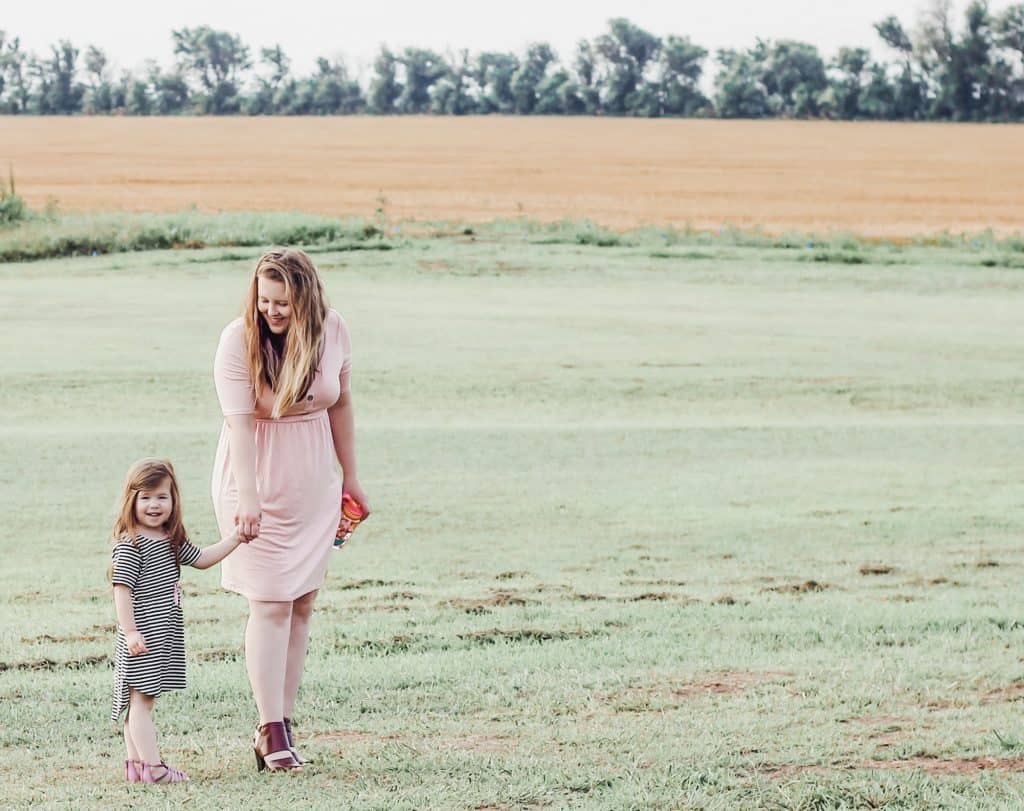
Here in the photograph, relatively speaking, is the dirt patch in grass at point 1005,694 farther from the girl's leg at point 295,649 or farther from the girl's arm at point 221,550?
the girl's arm at point 221,550

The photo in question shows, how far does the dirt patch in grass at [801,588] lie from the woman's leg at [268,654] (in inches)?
153

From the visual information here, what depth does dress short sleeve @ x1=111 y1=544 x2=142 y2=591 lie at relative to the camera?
4562 mm

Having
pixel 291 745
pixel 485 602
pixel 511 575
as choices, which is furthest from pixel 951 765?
pixel 511 575

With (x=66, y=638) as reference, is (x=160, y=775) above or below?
above

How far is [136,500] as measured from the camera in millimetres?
4543

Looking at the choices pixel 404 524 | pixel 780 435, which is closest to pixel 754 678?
pixel 404 524

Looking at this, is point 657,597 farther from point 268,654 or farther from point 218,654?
point 268,654

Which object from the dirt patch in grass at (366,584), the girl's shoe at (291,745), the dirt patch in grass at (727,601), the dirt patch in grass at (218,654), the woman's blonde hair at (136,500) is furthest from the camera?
the dirt patch in grass at (366,584)

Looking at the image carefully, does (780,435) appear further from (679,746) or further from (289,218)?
(289,218)

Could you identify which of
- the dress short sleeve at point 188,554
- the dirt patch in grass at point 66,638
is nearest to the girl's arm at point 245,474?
the dress short sleeve at point 188,554

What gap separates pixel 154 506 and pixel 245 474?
270 millimetres

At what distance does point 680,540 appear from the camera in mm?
9820

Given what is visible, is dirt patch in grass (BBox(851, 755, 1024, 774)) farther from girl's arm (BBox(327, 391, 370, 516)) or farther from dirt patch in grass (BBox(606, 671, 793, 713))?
girl's arm (BBox(327, 391, 370, 516))

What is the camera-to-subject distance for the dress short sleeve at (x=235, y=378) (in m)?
4.63
